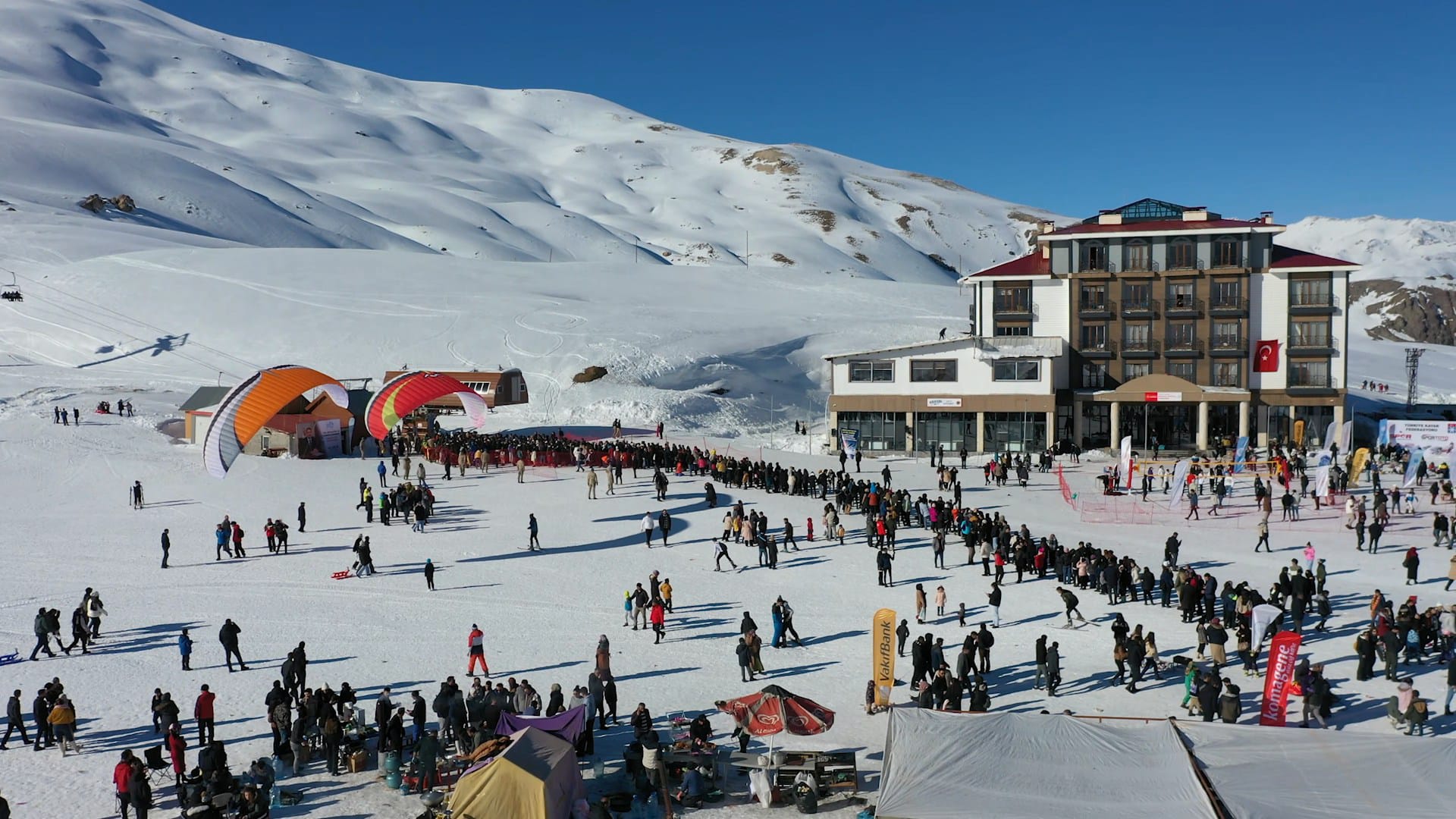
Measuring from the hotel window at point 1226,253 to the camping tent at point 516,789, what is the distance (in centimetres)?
4621

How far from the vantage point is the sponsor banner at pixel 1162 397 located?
48.4 m


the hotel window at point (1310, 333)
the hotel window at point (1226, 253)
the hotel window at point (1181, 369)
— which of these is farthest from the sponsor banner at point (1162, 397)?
the hotel window at point (1226, 253)

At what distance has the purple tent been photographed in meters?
15.1

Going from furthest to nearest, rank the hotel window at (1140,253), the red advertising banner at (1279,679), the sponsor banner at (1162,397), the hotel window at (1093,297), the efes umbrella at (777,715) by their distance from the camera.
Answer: the hotel window at (1093,297), the hotel window at (1140,253), the sponsor banner at (1162,397), the red advertising banner at (1279,679), the efes umbrella at (777,715)

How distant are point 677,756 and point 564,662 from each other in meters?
5.99

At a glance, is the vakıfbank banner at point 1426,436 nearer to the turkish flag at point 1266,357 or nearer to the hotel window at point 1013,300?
the turkish flag at point 1266,357

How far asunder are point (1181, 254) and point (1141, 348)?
4779mm

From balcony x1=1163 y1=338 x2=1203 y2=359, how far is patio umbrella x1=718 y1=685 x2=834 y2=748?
40840 millimetres

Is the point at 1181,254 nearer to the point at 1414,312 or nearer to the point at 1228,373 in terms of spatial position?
Result: the point at 1228,373

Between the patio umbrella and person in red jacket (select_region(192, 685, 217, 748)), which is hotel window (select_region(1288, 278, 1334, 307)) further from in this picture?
person in red jacket (select_region(192, 685, 217, 748))

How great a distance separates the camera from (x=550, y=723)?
15.2 metres

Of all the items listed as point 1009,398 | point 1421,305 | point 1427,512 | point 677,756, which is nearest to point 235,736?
point 677,756

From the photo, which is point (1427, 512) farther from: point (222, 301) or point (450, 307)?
point (222, 301)

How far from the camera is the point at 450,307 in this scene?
268ft
